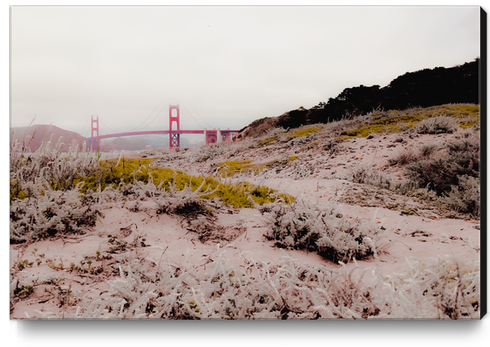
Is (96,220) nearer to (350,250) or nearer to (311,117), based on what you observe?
(350,250)

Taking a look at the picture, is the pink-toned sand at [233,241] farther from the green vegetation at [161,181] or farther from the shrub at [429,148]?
the green vegetation at [161,181]

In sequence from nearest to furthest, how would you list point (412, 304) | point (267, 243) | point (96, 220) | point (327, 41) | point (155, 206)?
point (412, 304) < point (267, 243) < point (96, 220) < point (155, 206) < point (327, 41)

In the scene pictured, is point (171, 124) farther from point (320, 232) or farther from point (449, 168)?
point (449, 168)

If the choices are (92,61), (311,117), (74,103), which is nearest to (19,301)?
(74,103)

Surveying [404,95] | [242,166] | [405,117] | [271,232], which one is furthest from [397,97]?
[271,232]

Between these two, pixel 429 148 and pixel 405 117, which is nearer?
pixel 429 148

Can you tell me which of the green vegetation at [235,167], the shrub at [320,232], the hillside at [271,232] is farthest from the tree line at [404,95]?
the shrub at [320,232]

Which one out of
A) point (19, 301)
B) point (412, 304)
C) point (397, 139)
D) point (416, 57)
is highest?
point (416, 57)
